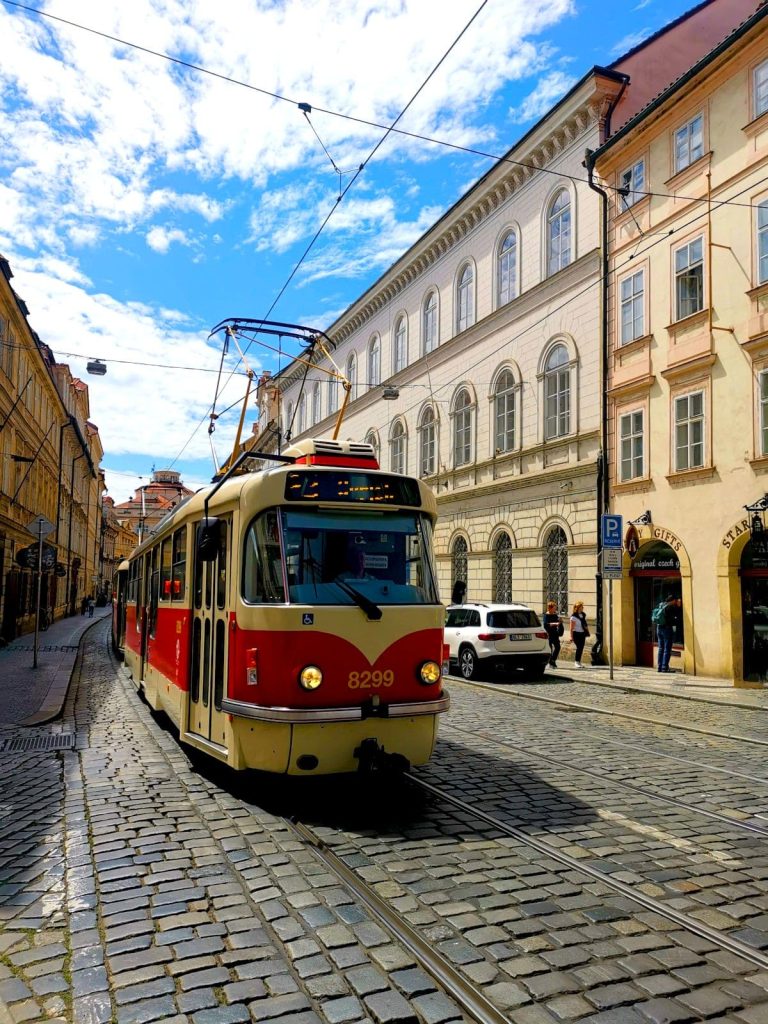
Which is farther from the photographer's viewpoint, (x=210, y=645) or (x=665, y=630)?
(x=665, y=630)

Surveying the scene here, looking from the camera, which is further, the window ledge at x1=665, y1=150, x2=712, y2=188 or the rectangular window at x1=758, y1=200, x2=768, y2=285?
the window ledge at x1=665, y1=150, x2=712, y2=188

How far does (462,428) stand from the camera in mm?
29250

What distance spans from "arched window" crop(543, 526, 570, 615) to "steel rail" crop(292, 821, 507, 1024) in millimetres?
18375

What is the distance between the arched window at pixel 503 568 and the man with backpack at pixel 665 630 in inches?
274

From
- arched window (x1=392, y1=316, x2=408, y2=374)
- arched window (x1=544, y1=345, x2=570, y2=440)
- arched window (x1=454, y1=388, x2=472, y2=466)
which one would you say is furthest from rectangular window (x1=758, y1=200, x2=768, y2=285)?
arched window (x1=392, y1=316, x2=408, y2=374)

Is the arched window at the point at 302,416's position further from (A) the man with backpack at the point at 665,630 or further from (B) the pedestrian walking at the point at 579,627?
(A) the man with backpack at the point at 665,630

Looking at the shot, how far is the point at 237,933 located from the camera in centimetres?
428

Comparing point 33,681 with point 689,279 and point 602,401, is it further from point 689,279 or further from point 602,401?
point 689,279

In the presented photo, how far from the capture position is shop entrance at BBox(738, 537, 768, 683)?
55.9 ft

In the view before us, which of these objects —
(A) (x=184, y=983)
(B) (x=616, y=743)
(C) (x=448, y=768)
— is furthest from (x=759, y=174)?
(A) (x=184, y=983)

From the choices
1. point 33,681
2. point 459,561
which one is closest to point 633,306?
point 459,561

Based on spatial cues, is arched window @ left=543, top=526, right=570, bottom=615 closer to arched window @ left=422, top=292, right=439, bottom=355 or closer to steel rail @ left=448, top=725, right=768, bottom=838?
arched window @ left=422, top=292, right=439, bottom=355

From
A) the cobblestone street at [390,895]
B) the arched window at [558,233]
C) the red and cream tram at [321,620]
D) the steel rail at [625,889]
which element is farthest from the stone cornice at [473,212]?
the steel rail at [625,889]

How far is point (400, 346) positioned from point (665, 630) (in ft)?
65.3
